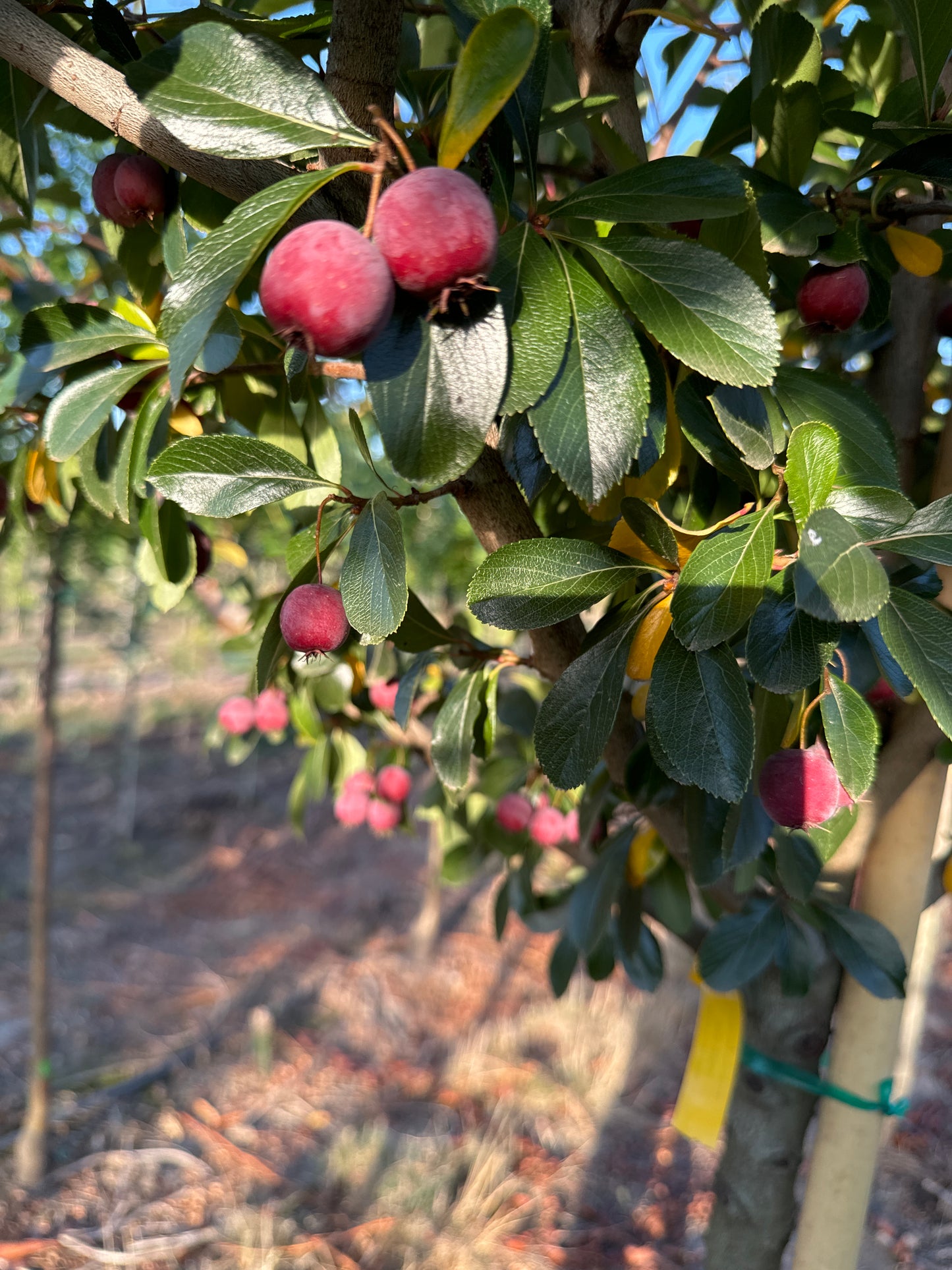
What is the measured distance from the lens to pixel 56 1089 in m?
2.49

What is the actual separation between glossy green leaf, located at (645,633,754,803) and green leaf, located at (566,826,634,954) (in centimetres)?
55

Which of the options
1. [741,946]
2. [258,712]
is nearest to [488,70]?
[741,946]

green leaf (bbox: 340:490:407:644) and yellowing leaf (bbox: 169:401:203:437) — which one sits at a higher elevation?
yellowing leaf (bbox: 169:401:203:437)

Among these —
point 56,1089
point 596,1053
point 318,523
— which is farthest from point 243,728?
point 596,1053

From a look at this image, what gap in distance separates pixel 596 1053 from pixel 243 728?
76.9 inches

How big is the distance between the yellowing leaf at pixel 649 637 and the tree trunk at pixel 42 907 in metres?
1.83

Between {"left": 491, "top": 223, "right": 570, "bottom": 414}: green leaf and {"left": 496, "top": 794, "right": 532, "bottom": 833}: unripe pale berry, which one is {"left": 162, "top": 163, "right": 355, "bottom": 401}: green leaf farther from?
{"left": 496, "top": 794, "right": 532, "bottom": 833}: unripe pale berry

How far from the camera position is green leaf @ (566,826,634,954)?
3.35ft

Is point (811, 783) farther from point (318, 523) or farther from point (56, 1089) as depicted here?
point (56, 1089)

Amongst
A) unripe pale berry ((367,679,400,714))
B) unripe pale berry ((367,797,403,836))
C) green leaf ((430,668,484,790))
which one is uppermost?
green leaf ((430,668,484,790))

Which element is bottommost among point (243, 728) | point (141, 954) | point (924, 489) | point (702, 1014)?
point (141, 954)

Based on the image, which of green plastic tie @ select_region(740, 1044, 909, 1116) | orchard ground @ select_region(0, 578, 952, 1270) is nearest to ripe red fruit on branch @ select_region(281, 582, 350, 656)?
green plastic tie @ select_region(740, 1044, 909, 1116)

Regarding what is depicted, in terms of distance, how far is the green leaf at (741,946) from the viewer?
35.2 inches

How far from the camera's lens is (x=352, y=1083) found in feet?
8.64
